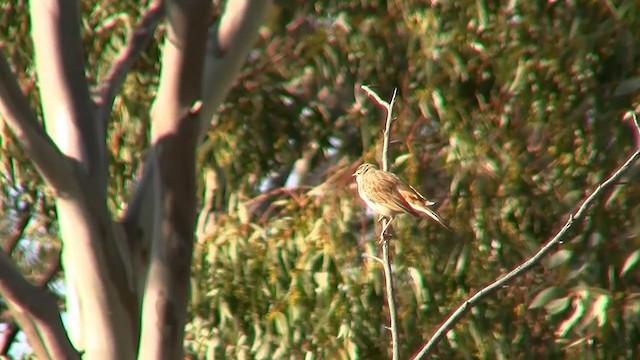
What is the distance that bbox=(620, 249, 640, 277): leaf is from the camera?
18.4 ft

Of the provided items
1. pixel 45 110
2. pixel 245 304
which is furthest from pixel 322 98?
pixel 45 110

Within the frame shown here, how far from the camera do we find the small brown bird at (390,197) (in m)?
4.47

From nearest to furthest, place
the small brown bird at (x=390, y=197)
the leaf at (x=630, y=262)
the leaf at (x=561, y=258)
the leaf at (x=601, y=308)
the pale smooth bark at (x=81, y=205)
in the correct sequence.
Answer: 1. the small brown bird at (x=390, y=197)
2. the pale smooth bark at (x=81, y=205)
3. the leaf at (x=601, y=308)
4. the leaf at (x=630, y=262)
5. the leaf at (x=561, y=258)

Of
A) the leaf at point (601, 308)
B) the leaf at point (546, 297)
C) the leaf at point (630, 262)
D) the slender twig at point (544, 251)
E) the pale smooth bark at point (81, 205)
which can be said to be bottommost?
the slender twig at point (544, 251)

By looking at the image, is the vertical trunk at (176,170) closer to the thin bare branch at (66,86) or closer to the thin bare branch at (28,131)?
the thin bare branch at (66,86)

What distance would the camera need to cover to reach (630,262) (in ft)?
18.5

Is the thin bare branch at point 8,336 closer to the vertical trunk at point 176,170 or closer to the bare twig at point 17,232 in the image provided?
the bare twig at point 17,232

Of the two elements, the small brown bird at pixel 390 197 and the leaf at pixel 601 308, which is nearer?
the small brown bird at pixel 390 197

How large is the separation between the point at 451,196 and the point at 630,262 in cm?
84

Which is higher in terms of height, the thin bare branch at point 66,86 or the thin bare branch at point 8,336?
the thin bare branch at point 8,336

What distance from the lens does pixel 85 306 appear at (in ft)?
16.8

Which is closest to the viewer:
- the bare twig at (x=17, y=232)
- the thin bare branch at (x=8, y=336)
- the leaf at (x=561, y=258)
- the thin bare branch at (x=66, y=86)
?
the thin bare branch at (x=66, y=86)

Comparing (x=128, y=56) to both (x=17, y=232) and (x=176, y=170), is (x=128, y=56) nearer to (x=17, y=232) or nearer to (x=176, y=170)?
(x=176, y=170)

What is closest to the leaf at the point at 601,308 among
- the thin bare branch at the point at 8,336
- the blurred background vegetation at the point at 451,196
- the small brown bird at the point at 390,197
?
the blurred background vegetation at the point at 451,196
